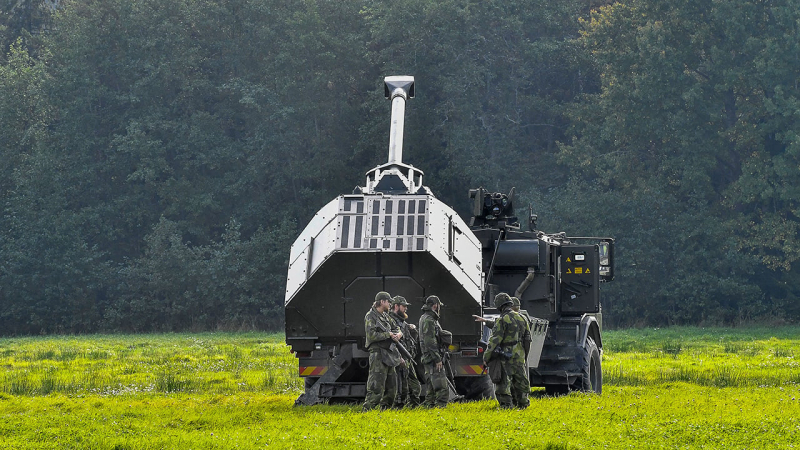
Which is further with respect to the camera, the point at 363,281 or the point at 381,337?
the point at 363,281

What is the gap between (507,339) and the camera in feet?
57.8

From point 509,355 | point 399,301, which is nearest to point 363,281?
point 399,301

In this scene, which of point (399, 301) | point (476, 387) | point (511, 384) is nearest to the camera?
point (399, 301)

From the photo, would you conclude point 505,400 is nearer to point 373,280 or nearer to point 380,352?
point 380,352

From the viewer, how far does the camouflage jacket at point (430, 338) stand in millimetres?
17453

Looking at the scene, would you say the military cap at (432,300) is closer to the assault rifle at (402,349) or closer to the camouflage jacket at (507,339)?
the assault rifle at (402,349)

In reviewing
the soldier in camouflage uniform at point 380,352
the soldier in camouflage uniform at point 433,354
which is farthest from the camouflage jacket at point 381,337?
the soldier in camouflage uniform at point 433,354

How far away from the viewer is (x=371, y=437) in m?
14.1

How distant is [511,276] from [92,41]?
38280mm

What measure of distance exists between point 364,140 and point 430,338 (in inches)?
1416

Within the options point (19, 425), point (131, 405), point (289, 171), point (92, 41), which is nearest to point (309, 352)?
point (131, 405)

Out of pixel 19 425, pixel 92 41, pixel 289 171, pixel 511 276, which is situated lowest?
pixel 19 425

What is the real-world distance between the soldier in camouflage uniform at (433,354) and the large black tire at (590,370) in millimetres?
3807

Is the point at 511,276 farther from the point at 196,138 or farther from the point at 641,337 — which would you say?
the point at 196,138
